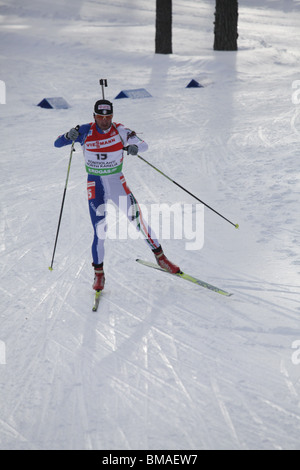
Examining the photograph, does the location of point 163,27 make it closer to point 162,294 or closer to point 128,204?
point 128,204

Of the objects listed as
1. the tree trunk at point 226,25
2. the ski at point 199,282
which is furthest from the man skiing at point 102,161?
the tree trunk at point 226,25

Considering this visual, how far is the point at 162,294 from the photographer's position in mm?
6012

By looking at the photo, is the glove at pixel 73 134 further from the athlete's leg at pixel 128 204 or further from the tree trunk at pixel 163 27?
the tree trunk at pixel 163 27

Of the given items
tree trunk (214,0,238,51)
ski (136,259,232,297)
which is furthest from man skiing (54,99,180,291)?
tree trunk (214,0,238,51)

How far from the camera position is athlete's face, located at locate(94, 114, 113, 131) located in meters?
5.65

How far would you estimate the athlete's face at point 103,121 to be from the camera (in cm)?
565

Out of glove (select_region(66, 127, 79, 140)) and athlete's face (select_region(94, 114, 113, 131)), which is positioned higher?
athlete's face (select_region(94, 114, 113, 131))

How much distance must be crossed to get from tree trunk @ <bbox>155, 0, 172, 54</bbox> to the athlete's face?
545 inches

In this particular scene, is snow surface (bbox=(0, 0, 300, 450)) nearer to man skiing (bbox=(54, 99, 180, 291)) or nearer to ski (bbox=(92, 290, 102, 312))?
ski (bbox=(92, 290, 102, 312))

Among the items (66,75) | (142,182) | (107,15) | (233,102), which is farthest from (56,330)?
(107,15)

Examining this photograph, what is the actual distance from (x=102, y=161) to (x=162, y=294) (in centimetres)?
155

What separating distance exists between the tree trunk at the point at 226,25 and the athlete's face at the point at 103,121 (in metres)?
13.7

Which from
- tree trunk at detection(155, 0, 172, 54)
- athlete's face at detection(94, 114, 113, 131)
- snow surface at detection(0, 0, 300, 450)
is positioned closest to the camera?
snow surface at detection(0, 0, 300, 450)

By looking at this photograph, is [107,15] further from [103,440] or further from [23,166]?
[103,440]
